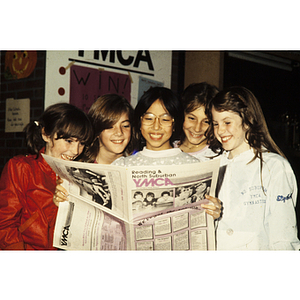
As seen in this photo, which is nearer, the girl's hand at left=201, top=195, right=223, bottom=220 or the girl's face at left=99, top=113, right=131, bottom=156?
the girl's hand at left=201, top=195, right=223, bottom=220

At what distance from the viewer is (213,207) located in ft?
4.05

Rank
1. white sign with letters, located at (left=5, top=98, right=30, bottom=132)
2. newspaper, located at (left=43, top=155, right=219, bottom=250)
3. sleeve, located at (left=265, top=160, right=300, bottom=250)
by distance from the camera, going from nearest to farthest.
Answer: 1. newspaper, located at (left=43, top=155, right=219, bottom=250)
2. sleeve, located at (left=265, top=160, right=300, bottom=250)
3. white sign with letters, located at (left=5, top=98, right=30, bottom=132)

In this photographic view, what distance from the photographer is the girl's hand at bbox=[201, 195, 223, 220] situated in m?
1.22

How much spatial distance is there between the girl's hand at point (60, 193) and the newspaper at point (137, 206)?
0.02 m

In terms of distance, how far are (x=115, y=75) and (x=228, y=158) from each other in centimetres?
65

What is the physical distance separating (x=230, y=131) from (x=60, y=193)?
731mm

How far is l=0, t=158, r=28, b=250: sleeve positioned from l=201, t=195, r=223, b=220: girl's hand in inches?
29.3

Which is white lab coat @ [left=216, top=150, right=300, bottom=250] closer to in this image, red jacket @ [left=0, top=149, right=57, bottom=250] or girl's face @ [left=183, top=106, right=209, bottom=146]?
girl's face @ [left=183, top=106, right=209, bottom=146]

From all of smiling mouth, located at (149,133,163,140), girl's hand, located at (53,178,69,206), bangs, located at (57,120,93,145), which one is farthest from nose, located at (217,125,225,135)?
girl's hand, located at (53,178,69,206)

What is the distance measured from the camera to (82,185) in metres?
1.24

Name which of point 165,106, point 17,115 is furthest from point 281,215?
point 17,115

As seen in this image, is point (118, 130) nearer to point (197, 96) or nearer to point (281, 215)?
point (197, 96)
